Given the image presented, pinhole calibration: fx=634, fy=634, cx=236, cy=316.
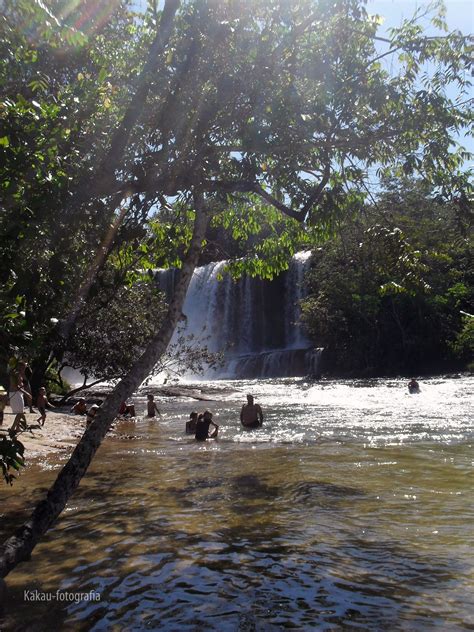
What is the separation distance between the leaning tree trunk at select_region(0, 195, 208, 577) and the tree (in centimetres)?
187

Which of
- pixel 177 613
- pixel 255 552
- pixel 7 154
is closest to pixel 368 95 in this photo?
pixel 7 154

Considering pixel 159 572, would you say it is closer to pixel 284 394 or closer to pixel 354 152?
pixel 354 152

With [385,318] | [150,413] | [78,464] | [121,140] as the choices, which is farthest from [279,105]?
[385,318]

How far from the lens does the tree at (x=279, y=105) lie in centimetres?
772

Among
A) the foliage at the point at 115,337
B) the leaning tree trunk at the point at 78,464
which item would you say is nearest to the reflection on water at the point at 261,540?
the leaning tree trunk at the point at 78,464

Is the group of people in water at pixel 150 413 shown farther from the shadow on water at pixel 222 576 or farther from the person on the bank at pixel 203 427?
the shadow on water at pixel 222 576

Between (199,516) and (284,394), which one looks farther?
(284,394)

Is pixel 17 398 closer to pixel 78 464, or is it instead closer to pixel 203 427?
pixel 203 427

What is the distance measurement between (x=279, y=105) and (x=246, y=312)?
123ft

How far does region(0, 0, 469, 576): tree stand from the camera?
7.72 m

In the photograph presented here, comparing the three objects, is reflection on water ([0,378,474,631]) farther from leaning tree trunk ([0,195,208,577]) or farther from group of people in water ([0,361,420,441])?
group of people in water ([0,361,420,441])

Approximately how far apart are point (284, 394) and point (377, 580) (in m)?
23.2

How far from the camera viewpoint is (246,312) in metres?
45.3

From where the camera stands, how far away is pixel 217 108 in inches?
318
